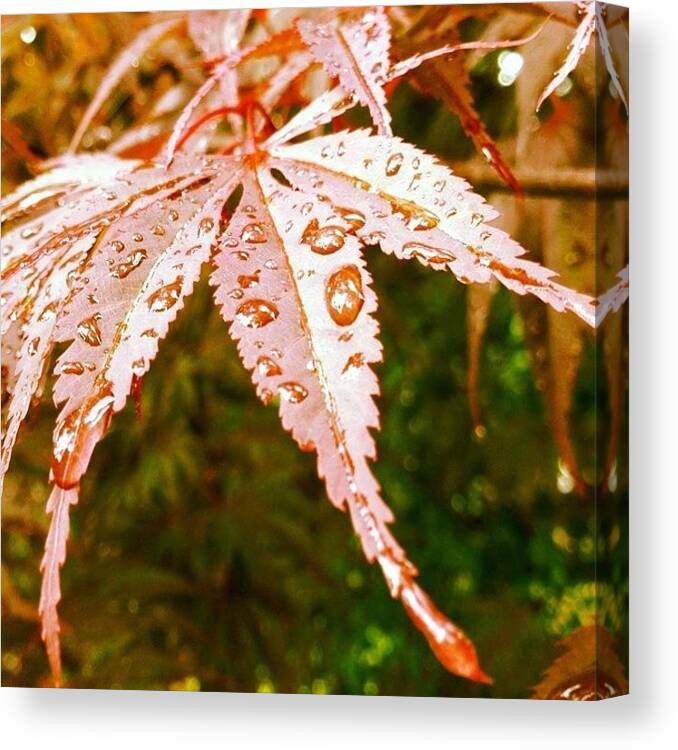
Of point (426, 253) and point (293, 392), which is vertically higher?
point (426, 253)

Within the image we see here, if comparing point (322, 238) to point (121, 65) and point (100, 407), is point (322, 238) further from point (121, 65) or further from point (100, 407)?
point (121, 65)

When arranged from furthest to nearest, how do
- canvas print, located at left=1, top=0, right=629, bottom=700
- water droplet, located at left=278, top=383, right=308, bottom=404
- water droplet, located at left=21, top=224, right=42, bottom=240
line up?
water droplet, located at left=21, top=224, right=42, bottom=240, canvas print, located at left=1, top=0, right=629, bottom=700, water droplet, located at left=278, top=383, right=308, bottom=404

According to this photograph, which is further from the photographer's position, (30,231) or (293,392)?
(30,231)

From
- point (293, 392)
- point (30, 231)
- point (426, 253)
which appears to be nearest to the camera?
point (293, 392)

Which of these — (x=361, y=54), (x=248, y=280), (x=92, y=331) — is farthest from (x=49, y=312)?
(x=361, y=54)

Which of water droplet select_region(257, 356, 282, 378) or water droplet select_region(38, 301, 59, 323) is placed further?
water droplet select_region(38, 301, 59, 323)

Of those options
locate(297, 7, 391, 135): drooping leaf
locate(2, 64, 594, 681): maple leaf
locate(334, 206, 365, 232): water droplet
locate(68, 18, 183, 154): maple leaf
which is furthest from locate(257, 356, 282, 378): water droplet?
locate(68, 18, 183, 154): maple leaf

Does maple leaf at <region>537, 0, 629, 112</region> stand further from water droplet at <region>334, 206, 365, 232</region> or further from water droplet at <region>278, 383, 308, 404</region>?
water droplet at <region>278, 383, 308, 404</region>

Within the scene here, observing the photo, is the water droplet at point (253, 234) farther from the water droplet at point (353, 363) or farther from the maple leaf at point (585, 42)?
the maple leaf at point (585, 42)
